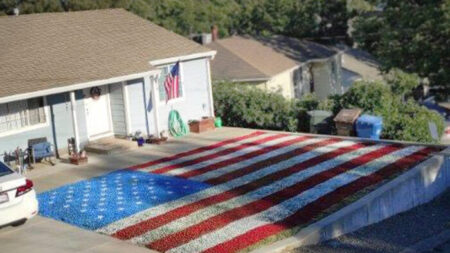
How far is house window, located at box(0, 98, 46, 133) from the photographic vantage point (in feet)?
54.9

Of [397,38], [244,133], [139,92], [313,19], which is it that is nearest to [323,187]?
[244,133]

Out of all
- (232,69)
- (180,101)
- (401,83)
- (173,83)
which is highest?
(232,69)

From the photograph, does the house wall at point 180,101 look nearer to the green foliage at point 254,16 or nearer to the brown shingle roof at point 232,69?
the brown shingle roof at point 232,69

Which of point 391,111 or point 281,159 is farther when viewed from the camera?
point 391,111

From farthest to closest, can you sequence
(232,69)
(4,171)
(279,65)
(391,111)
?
(279,65) → (232,69) → (391,111) → (4,171)

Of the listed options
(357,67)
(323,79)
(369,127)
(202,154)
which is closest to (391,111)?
(369,127)

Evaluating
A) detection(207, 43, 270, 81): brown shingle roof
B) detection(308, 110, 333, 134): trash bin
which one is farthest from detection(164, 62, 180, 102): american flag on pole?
detection(207, 43, 270, 81): brown shingle roof

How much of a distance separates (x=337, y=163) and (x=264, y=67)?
15178mm

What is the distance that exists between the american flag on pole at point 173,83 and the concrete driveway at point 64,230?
297cm

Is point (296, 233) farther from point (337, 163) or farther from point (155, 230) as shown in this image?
point (337, 163)

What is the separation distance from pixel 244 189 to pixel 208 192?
78 cm

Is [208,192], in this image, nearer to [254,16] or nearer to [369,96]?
[369,96]

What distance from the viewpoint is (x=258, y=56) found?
3222 cm

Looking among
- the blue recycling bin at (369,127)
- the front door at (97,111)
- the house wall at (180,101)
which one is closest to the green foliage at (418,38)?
the blue recycling bin at (369,127)
